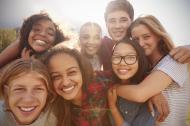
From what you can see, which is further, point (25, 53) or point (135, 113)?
point (25, 53)

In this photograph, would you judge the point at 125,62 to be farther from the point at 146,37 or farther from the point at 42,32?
the point at 42,32

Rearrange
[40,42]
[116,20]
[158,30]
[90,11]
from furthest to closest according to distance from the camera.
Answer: [90,11] → [116,20] → [40,42] → [158,30]

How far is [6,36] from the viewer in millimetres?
2582

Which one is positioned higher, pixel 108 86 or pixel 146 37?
pixel 146 37

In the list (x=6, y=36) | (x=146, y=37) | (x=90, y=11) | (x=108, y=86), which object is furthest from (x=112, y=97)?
(x=6, y=36)

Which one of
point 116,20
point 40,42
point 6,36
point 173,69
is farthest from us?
point 6,36

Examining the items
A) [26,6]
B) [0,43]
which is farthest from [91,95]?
[0,43]

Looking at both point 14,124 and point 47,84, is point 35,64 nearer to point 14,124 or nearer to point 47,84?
point 47,84

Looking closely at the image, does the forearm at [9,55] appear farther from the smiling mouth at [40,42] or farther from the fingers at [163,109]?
the fingers at [163,109]

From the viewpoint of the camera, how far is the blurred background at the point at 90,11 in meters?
2.08

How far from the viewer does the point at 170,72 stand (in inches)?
61.3

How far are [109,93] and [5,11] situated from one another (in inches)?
34.1

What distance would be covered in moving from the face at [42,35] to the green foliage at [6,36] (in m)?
0.61

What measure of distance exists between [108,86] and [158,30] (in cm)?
30
